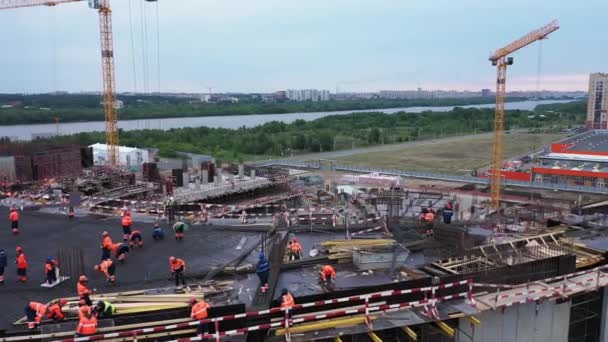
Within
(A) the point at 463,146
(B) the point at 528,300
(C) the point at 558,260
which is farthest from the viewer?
(A) the point at 463,146

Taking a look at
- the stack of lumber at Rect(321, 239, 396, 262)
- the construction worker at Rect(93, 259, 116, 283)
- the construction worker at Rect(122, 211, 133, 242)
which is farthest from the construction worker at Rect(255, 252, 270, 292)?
the construction worker at Rect(122, 211, 133, 242)

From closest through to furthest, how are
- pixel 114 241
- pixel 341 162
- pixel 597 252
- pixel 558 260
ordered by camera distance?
1. pixel 558 260
2. pixel 597 252
3. pixel 114 241
4. pixel 341 162

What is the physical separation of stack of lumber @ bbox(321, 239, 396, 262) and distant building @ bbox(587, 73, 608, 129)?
128912 millimetres

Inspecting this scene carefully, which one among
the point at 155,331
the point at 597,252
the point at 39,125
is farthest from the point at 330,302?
the point at 39,125

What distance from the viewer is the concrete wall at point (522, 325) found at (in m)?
10.9

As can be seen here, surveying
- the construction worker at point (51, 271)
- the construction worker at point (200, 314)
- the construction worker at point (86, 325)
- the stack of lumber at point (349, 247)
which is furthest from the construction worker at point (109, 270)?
the stack of lumber at point (349, 247)

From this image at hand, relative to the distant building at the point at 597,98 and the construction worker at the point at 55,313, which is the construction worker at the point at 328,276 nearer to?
the construction worker at the point at 55,313

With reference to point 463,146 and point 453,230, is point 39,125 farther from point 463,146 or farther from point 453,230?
point 453,230

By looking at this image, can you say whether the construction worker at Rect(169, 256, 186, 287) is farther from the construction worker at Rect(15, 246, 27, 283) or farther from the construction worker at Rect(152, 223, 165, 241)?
the construction worker at Rect(152, 223, 165, 241)

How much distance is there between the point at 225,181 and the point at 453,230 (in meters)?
26.6

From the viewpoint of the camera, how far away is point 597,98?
132250mm

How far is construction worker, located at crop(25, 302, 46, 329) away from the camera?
29.8 feet

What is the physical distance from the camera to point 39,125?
118 meters

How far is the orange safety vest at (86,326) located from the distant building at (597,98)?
136 meters
